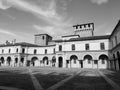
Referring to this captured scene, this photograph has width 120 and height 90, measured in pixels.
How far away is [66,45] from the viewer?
3434cm

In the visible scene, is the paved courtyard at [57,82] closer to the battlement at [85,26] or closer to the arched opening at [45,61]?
the arched opening at [45,61]

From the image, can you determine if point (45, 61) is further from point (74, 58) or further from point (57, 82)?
point (57, 82)

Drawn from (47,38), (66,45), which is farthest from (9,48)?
(66,45)

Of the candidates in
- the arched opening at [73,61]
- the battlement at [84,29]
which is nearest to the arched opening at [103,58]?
the arched opening at [73,61]

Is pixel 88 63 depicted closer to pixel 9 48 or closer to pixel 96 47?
pixel 96 47

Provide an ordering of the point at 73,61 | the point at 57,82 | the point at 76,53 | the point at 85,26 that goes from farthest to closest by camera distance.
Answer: the point at 85,26
the point at 73,61
the point at 76,53
the point at 57,82

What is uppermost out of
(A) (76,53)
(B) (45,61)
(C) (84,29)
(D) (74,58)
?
(C) (84,29)

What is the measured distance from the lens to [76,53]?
32.5 m

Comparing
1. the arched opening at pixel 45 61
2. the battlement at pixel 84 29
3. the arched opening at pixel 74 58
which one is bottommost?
the arched opening at pixel 45 61

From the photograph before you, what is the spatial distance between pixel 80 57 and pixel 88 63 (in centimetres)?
305

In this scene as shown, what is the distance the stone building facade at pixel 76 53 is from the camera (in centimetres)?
2800

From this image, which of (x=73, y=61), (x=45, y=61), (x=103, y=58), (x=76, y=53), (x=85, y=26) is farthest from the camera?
(x=85, y=26)

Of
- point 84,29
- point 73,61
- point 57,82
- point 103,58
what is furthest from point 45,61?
point 57,82

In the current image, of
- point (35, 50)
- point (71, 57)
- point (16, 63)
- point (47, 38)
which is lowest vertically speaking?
point (16, 63)
